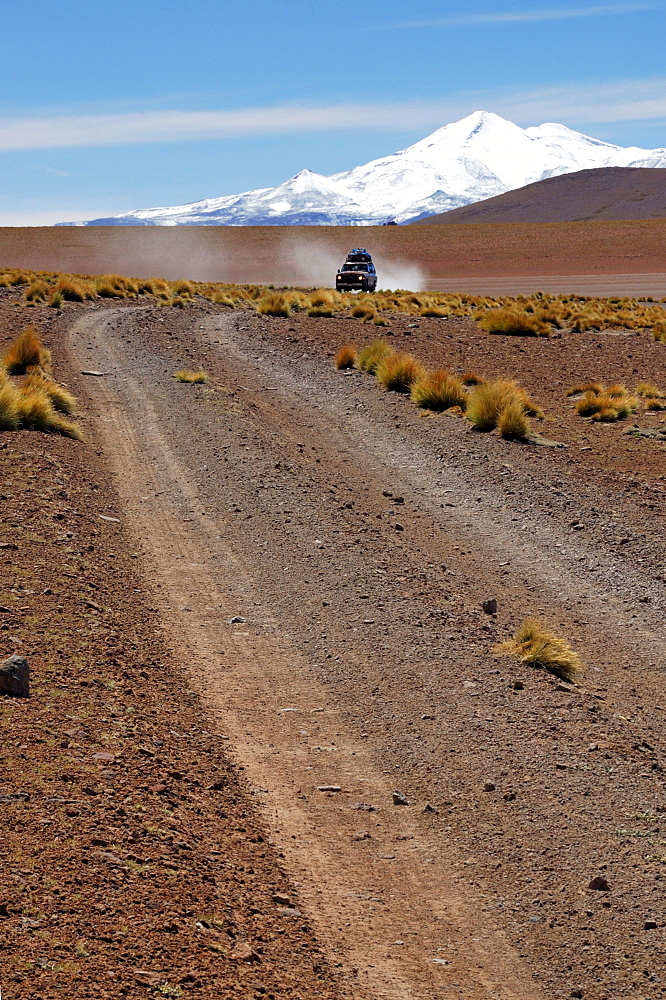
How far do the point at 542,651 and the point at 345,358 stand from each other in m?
15.4

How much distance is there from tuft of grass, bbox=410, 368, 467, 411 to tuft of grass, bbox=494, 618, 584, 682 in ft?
34.6

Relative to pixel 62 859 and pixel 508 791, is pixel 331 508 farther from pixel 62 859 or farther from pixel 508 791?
pixel 62 859

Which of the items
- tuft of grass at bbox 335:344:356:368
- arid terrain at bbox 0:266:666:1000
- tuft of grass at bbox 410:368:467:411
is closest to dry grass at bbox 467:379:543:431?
tuft of grass at bbox 410:368:467:411

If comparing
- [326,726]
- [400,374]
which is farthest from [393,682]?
[400,374]

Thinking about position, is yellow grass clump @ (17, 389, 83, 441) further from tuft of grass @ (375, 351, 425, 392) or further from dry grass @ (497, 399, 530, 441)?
tuft of grass @ (375, 351, 425, 392)

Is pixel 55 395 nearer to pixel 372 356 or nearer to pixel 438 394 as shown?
pixel 438 394

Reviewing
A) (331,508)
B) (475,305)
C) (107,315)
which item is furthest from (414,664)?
(475,305)

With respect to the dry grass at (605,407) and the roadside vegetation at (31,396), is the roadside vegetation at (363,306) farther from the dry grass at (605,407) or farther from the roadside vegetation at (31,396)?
the roadside vegetation at (31,396)

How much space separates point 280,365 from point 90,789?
1826 centimetres

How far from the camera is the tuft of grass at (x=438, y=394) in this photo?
18.6 meters

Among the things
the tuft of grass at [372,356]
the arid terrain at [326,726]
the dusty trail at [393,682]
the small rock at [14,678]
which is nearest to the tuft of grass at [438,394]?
the tuft of grass at [372,356]

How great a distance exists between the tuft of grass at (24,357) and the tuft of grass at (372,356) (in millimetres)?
6422

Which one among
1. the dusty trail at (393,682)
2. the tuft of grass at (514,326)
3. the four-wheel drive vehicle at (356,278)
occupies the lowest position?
the dusty trail at (393,682)

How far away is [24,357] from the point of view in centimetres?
1911
